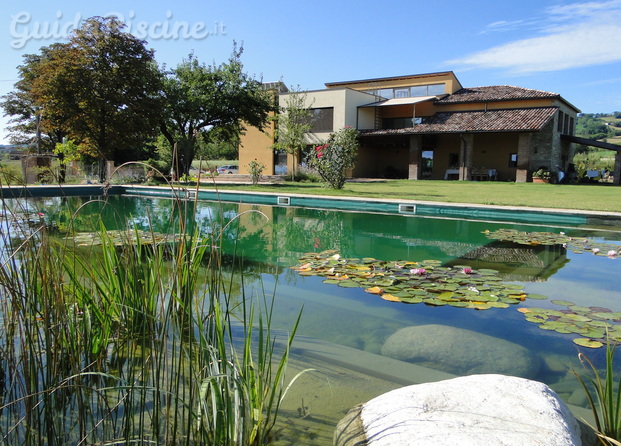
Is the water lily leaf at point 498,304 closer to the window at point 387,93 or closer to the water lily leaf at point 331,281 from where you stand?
the water lily leaf at point 331,281

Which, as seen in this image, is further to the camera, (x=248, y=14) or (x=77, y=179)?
(x=77, y=179)

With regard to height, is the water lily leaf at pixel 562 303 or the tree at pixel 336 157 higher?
the tree at pixel 336 157

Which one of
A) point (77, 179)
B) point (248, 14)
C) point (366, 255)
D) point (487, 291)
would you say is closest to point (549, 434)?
point (487, 291)

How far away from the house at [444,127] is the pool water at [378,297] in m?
14.9

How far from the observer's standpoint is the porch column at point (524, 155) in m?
20.0

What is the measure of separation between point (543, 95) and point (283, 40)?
61.0 ft

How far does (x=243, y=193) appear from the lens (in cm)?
1168

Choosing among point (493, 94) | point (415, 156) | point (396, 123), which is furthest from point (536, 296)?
point (493, 94)

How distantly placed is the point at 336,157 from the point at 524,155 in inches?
451

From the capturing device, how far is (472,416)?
1.37 metres

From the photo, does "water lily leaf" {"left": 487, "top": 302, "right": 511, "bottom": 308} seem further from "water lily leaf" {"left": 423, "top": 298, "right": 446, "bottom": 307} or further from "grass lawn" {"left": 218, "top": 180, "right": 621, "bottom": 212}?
"grass lawn" {"left": 218, "top": 180, "right": 621, "bottom": 212}

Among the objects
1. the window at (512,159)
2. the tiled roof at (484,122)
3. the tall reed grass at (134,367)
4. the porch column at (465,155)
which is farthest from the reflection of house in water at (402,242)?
the window at (512,159)

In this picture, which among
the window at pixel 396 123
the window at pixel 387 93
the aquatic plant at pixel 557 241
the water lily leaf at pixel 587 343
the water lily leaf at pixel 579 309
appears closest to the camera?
the water lily leaf at pixel 587 343

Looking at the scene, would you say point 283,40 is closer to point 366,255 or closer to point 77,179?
point 366,255
